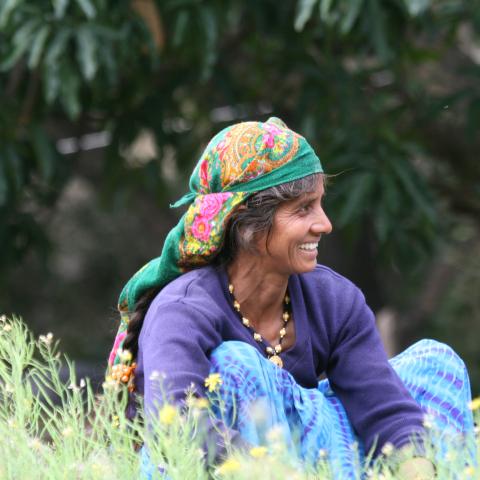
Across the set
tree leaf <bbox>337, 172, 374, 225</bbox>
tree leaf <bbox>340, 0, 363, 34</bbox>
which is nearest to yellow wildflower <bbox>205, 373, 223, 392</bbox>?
tree leaf <bbox>340, 0, 363, 34</bbox>

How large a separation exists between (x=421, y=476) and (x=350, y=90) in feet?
10.5

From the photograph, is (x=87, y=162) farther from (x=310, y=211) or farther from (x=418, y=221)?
(x=310, y=211)

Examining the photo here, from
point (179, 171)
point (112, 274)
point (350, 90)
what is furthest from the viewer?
point (112, 274)

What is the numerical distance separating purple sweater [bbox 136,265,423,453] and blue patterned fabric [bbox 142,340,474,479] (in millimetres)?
59

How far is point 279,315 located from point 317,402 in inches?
11.1

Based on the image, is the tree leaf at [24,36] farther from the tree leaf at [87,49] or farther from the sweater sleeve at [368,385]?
the sweater sleeve at [368,385]

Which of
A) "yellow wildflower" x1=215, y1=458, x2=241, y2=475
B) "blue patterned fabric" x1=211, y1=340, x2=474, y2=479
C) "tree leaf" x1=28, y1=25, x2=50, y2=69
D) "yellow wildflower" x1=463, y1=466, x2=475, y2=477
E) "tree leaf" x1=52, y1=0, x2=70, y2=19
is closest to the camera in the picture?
"yellow wildflower" x1=215, y1=458, x2=241, y2=475

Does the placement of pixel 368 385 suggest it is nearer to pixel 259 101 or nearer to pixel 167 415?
pixel 167 415

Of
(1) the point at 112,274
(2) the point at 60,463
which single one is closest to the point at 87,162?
(1) the point at 112,274

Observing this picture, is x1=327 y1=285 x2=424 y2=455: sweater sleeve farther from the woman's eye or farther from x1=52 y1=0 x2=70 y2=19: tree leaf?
x1=52 y1=0 x2=70 y2=19: tree leaf

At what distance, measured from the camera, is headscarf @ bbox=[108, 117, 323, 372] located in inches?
108

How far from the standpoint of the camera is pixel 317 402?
2.74 meters

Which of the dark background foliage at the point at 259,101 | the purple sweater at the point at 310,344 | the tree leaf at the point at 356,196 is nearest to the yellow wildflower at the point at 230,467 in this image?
the purple sweater at the point at 310,344

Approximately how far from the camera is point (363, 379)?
282 centimetres
